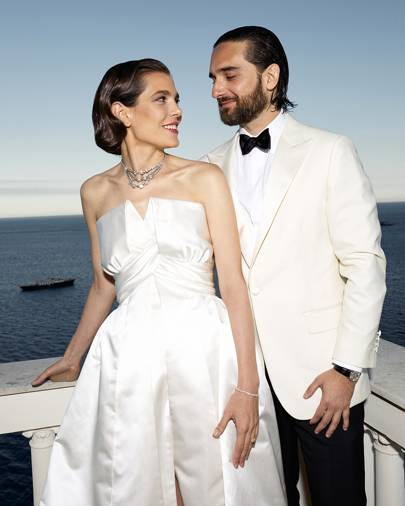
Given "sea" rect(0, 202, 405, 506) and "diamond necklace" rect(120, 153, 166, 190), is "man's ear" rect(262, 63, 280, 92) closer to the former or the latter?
"diamond necklace" rect(120, 153, 166, 190)

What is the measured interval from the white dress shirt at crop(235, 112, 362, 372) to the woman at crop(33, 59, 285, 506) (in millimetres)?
243

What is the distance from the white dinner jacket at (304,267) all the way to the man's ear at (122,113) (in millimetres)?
656

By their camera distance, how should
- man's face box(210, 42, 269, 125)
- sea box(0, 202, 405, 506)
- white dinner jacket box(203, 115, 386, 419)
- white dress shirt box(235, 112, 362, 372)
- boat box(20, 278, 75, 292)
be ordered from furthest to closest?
boat box(20, 278, 75, 292) → sea box(0, 202, 405, 506) → man's face box(210, 42, 269, 125) → white dress shirt box(235, 112, 362, 372) → white dinner jacket box(203, 115, 386, 419)

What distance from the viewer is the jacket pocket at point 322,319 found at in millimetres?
2188

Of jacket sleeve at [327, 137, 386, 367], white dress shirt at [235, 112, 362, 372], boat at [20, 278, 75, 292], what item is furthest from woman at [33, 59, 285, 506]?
boat at [20, 278, 75, 292]

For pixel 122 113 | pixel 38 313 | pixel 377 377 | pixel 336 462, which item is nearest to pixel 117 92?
pixel 122 113

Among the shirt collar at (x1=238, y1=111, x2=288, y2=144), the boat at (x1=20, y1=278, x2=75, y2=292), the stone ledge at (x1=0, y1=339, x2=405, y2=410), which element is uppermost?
the shirt collar at (x1=238, y1=111, x2=288, y2=144)

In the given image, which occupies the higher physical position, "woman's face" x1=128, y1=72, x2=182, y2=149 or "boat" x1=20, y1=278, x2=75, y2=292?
"woman's face" x1=128, y1=72, x2=182, y2=149

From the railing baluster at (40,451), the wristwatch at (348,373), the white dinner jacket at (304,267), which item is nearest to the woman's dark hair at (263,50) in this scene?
the white dinner jacket at (304,267)

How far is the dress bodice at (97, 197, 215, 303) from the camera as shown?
7.13 ft

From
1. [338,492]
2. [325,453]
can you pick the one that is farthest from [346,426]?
[338,492]

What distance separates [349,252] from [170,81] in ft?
3.40

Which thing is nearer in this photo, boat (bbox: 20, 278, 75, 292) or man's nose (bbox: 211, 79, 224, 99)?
man's nose (bbox: 211, 79, 224, 99)

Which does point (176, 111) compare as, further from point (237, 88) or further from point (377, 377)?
point (377, 377)
